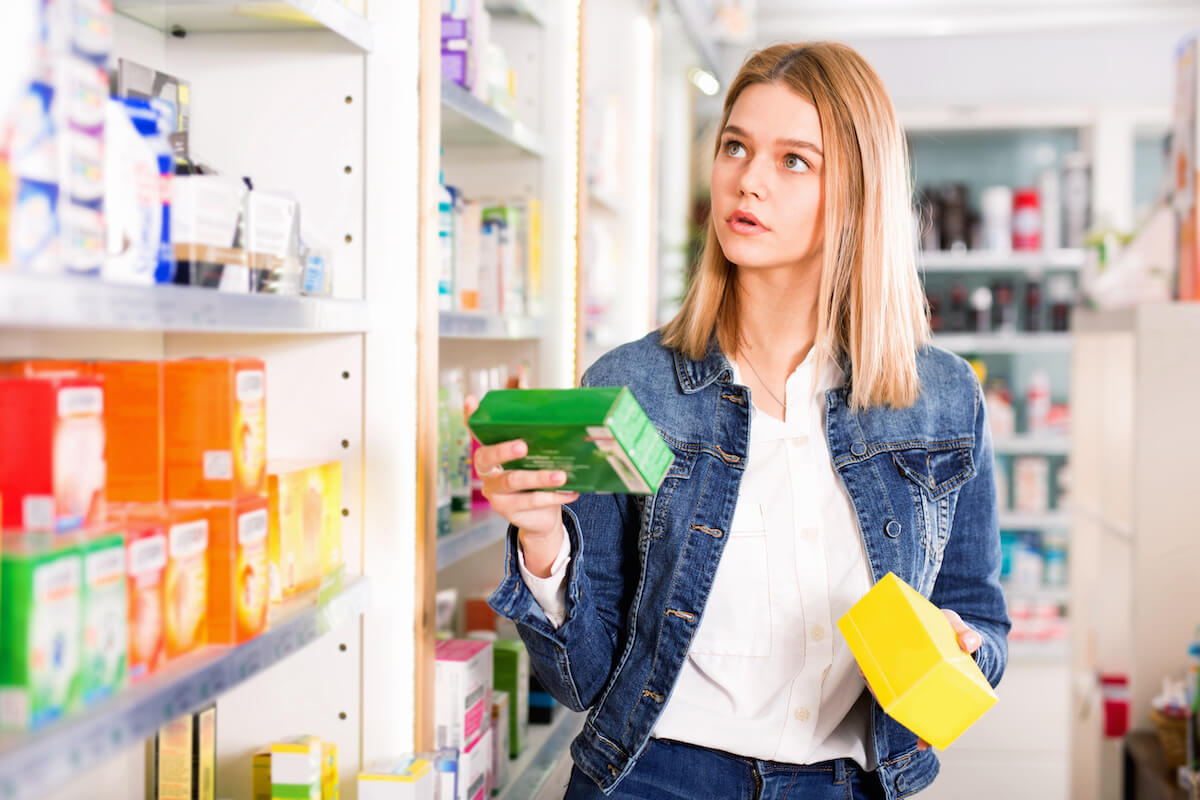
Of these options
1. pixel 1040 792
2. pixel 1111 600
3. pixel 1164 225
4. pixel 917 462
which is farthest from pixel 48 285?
pixel 1040 792

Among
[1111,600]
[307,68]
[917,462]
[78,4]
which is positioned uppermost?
[307,68]

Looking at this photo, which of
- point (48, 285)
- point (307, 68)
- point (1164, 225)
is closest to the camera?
point (48, 285)

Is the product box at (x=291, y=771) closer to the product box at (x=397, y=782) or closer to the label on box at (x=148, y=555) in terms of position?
the product box at (x=397, y=782)

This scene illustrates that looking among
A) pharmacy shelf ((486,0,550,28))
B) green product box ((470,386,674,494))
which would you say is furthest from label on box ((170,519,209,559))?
pharmacy shelf ((486,0,550,28))

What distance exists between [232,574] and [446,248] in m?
1.11

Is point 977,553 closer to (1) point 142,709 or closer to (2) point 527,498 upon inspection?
(2) point 527,498

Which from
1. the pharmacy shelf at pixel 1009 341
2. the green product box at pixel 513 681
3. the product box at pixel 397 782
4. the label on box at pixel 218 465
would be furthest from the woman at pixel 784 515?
the pharmacy shelf at pixel 1009 341

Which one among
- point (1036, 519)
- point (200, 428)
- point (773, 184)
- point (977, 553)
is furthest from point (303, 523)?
point (1036, 519)

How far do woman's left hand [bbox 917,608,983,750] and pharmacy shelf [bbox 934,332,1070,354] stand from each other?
4.45m

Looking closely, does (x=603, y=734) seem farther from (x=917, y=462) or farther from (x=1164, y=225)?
(x=1164, y=225)

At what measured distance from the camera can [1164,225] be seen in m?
2.99

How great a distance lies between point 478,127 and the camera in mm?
2332

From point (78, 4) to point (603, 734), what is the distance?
1226mm

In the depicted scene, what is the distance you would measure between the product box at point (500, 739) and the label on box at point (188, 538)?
119 centimetres
